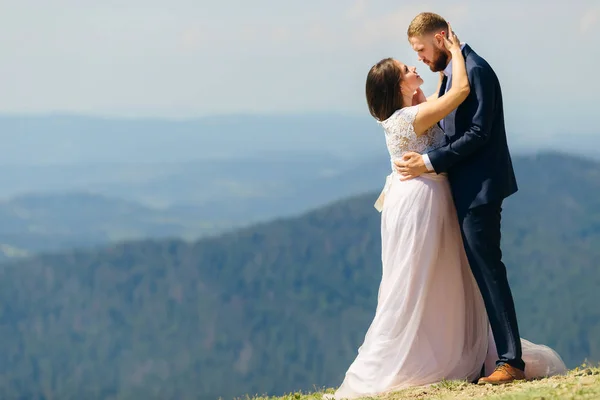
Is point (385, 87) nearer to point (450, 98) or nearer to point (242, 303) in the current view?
point (450, 98)

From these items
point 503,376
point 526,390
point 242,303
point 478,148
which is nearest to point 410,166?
point 478,148

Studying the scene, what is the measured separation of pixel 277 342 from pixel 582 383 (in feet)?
339

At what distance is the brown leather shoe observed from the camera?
788 cm

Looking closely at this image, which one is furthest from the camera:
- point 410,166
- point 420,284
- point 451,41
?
point 420,284

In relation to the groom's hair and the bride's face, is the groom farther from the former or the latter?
the bride's face

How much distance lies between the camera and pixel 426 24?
7.89 metres

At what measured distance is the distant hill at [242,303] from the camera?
334ft

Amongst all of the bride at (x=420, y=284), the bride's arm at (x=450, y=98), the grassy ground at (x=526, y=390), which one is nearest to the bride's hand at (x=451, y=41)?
the bride's arm at (x=450, y=98)

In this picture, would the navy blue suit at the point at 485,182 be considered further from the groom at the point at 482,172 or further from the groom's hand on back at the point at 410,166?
the groom's hand on back at the point at 410,166

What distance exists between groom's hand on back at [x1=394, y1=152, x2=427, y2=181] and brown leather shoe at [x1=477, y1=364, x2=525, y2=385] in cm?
175

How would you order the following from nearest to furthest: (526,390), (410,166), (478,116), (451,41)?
(526,390) → (478,116) → (451,41) → (410,166)

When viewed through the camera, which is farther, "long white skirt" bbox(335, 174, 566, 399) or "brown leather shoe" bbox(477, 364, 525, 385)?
"long white skirt" bbox(335, 174, 566, 399)

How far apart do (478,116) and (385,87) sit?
893mm

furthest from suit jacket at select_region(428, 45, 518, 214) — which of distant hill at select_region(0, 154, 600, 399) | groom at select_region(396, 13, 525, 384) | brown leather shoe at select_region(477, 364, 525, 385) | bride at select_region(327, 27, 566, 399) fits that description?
distant hill at select_region(0, 154, 600, 399)
